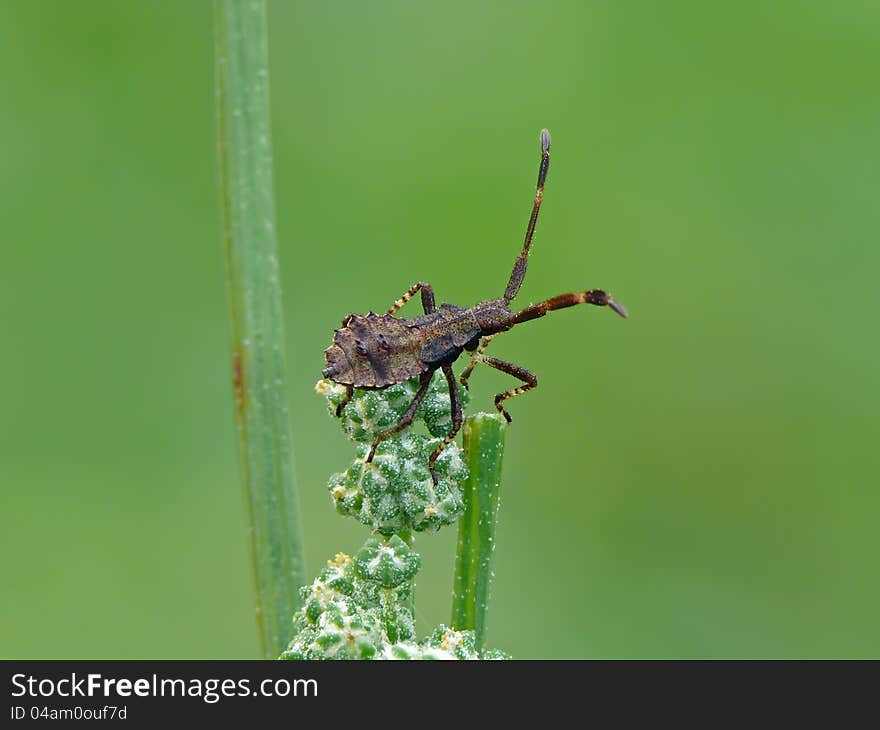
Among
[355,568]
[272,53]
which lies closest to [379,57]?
[272,53]

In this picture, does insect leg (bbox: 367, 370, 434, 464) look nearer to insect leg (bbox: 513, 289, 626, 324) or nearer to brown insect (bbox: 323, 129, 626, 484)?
brown insect (bbox: 323, 129, 626, 484)

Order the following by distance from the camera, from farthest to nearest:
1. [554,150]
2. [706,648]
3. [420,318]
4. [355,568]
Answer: [554,150] → [706,648] → [420,318] → [355,568]

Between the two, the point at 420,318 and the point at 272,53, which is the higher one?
the point at 272,53

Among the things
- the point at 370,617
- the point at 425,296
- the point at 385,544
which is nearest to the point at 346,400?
the point at 385,544

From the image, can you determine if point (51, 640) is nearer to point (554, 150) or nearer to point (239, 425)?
point (239, 425)

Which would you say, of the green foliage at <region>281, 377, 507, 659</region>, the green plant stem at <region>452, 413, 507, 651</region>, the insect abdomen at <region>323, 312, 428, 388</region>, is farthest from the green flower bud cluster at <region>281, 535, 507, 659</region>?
A: the insect abdomen at <region>323, 312, 428, 388</region>

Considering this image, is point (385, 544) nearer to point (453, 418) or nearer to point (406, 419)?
point (406, 419)
